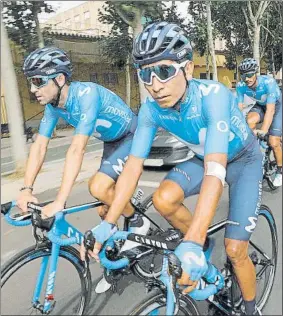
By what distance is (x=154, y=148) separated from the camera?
122 inches

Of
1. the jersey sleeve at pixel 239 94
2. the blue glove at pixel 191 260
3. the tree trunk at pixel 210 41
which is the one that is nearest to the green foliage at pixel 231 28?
the tree trunk at pixel 210 41

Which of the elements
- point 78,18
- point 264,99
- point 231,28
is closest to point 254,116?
point 264,99

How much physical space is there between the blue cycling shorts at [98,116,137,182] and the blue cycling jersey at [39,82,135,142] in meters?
0.04

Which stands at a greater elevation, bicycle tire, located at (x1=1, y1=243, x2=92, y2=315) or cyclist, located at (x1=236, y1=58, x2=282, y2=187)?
cyclist, located at (x1=236, y1=58, x2=282, y2=187)

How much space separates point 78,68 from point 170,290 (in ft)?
8.48

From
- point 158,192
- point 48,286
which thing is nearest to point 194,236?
point 158,192

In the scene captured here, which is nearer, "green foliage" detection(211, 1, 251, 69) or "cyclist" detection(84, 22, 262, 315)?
"cyclist" detection(84, 22, 262, 315)

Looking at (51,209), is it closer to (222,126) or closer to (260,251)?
(222,126)

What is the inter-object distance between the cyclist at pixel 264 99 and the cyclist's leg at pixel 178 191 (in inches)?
70.4

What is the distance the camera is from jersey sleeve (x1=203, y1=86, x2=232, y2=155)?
Answer: 1404 millimetres

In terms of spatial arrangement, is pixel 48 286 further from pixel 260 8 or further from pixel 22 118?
pixel 260 8

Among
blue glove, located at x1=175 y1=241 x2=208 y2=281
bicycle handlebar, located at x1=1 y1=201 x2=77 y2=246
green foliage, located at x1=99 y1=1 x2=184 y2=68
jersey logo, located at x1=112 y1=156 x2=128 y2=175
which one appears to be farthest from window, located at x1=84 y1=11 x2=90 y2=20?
blue glove, located at x1=175 y1=241 x2=208 y2=281

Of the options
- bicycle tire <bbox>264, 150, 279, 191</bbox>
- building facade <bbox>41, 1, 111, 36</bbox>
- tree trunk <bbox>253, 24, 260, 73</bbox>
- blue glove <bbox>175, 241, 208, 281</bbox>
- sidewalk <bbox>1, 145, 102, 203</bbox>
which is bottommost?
bicycle tire <bbox>264, 150, 279, 191</bbox>

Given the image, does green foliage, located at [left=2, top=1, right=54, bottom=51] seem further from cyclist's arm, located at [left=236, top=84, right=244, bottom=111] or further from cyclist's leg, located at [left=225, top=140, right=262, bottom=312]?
cyclist's arm, located at [left=236, top=84, right=244, bottom=111]
